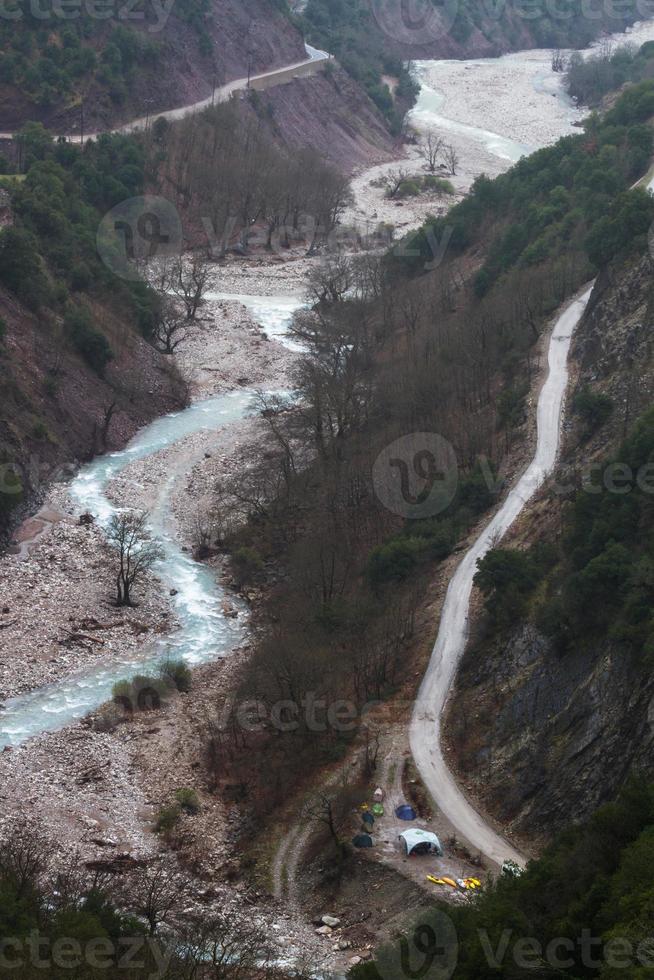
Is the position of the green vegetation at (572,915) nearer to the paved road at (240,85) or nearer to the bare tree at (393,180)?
the paved road at (240,85)

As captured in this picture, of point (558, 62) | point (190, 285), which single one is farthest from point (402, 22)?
point (190, 285)

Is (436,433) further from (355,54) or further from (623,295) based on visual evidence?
(355,54)

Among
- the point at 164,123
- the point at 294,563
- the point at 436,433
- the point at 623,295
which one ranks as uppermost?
the point at 164,123

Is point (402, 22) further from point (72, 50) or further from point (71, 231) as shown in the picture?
point (71, 231)

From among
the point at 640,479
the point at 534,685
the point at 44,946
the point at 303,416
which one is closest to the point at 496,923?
the point at 44,946

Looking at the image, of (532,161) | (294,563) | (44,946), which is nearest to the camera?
(44,946)

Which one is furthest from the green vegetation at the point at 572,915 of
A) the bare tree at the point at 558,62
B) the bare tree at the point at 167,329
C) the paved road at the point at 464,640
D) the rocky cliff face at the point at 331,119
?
the bare tree at the point at 558,62
